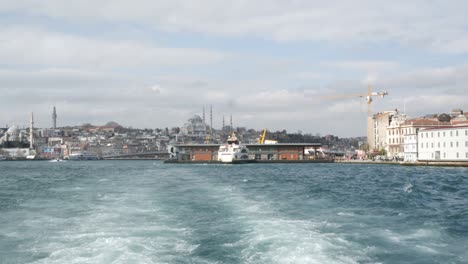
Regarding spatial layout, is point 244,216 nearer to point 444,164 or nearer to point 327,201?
point 327,201

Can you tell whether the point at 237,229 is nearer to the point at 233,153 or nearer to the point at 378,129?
the point at 233,153

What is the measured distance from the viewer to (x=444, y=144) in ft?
257

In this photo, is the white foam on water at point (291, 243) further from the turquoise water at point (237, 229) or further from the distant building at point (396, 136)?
the distant building at point (396, 136)

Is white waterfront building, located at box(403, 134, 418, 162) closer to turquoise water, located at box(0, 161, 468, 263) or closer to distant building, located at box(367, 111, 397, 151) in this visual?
distant building, located at box(367, 111, 397, 151)

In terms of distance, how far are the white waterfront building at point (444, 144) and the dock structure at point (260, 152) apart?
135 ft

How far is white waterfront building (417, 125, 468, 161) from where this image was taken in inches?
2918

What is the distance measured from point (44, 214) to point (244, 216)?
8.28 m

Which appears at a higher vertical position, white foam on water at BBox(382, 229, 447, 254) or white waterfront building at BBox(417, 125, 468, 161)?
white waterfront building at BBox(417, 125, 468, 161)

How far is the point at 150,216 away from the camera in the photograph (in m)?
20.5

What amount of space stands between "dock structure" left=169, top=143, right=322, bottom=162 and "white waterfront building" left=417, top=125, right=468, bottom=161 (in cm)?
4130

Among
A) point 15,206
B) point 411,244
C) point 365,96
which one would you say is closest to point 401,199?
point 411,244

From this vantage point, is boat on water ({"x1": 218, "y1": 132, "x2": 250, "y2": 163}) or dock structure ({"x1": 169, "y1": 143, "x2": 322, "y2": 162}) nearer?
boat on water ({"x1": 218, "y1": 132, "x2": 250, "y2": 163})

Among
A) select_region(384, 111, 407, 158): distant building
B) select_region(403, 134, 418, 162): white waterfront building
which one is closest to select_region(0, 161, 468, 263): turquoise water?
select_region(403, 134, 418, 162): white waterfront building

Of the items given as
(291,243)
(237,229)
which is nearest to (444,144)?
(237,229)
